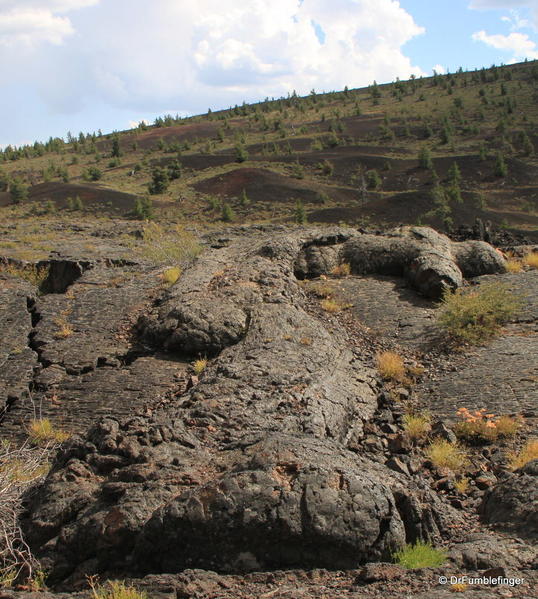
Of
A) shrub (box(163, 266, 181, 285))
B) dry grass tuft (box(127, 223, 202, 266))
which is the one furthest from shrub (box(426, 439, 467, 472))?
dry grass tuft (box(127, 223, 202, 266))

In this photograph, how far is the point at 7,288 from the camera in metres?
12.5

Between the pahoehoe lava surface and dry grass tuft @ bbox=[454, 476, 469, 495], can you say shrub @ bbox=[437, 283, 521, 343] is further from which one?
dry grass tuft @ bbox=[454, 476, 469, 495]

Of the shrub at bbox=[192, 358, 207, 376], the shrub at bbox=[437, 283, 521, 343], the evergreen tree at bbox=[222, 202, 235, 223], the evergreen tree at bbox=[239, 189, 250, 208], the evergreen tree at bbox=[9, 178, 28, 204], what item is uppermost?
the evergreen tree at bbox=[9, 178, 28, 204]

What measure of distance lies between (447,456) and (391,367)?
2.52 metres

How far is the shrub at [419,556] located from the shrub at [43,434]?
14.3 feet

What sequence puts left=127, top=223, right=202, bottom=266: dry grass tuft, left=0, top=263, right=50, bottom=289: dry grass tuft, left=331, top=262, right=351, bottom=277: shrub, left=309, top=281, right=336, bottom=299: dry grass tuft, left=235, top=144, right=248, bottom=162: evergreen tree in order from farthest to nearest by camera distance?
left=235, top=144, right=248, bottom=162: evergreen tree
left=127, top=223, right=202, bottom=266: dry grass tuft
left=0, top=263, right=50, bottom=289: dry grass tuft
left=331, top=262, right=351, bottom=277: shrub
left=309, top=281, right=336, bottom=299: dry grass tuft

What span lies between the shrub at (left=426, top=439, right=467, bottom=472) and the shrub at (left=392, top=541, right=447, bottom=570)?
2110 mm

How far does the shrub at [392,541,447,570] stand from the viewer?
433 centimetres

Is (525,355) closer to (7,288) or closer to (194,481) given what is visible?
(194,481)

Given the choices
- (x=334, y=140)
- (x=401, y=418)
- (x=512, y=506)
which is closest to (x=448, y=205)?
(x=334, y=140)

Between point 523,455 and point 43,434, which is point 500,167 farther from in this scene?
point 43,434

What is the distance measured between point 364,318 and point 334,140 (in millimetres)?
43900

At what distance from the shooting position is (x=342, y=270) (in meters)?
13.2

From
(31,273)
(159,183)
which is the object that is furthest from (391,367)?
(159,183)
